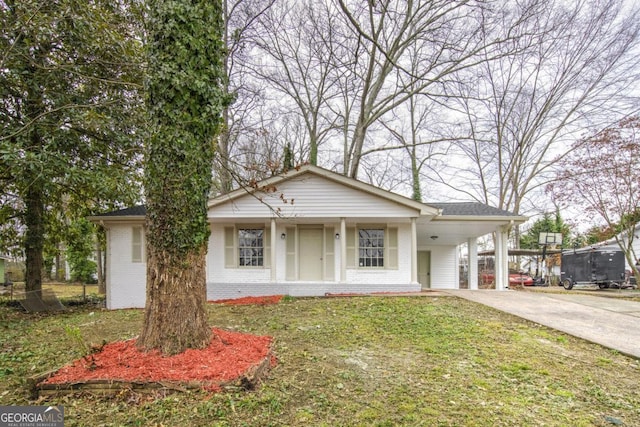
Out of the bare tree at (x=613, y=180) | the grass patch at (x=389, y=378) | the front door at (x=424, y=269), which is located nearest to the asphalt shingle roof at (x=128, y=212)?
the grass patch at (x=389, y=378)

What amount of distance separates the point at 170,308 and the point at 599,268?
69.6ft

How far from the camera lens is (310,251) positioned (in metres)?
12.3

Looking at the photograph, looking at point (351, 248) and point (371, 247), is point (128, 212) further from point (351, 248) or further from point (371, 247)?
point (371, 247)

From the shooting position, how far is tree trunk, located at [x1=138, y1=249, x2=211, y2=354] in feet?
12.6

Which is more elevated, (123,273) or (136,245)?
(136,245)

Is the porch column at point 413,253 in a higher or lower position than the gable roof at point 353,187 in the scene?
lower

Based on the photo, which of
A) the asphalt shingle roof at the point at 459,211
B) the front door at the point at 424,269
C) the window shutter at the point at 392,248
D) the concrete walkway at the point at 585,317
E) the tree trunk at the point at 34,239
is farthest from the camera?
the front door at the point at 424,269

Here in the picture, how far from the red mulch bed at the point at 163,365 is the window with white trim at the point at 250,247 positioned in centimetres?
797

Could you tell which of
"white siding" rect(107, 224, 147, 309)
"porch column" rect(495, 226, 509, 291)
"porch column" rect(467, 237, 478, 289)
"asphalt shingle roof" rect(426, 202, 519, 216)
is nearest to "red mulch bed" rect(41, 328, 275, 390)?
"white siding" rect(107, 224, 147, 309)

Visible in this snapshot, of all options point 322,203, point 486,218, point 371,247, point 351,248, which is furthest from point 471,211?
point 322,203

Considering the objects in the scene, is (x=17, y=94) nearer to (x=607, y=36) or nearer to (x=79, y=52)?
(x=79, y=52)

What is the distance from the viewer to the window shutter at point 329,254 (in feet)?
39.6

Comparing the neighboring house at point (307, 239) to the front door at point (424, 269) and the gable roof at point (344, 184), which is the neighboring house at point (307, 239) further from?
the front door at point (424, 269)

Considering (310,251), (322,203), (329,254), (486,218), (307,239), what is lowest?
(329,254)
